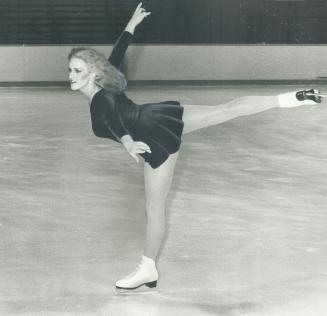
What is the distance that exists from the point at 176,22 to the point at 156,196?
11082mm

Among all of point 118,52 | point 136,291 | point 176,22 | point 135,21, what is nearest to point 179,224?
point 136,291

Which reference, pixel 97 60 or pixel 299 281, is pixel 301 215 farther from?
pixel 97 60

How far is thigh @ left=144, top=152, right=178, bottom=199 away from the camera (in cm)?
343

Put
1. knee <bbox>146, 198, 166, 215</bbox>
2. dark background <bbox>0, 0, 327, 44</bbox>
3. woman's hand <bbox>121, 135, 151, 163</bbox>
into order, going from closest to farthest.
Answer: woman's hand <bbox>121, 135, 151, 163</bbox>
knee <bbox>146, 198, 166, 215</bbox>
dark background <bbox>0, 0, 327, 44</bbox>

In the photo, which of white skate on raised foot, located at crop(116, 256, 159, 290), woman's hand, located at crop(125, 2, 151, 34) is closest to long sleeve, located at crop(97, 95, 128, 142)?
woman's hand, located at crop(125, 2, 151, 34)

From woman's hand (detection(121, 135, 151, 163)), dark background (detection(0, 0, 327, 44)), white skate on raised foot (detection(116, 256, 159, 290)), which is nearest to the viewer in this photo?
woman's hand (detection(121, 135, 151, 163))

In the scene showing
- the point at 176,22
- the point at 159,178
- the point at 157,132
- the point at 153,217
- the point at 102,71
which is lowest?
the point at 176,22

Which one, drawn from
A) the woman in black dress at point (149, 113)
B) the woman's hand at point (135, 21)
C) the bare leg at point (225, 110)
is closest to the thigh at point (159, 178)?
the woman in black dress at point (149, 113)

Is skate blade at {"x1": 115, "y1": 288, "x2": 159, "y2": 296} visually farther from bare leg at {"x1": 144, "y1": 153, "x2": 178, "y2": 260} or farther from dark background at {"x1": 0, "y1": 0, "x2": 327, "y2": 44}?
dark background at {"x1": 0, "y1": 0, "x2": 327, "y2": 44}

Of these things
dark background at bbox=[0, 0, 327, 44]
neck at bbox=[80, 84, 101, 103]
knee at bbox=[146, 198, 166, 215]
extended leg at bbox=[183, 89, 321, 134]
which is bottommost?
dark background at bbox=[0, 0, 327, 44]

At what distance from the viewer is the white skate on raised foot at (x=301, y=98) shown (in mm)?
3283

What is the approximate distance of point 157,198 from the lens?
3490mm

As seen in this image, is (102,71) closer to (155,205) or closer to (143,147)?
(143,147)

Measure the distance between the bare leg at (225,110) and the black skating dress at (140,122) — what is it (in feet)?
0.15
